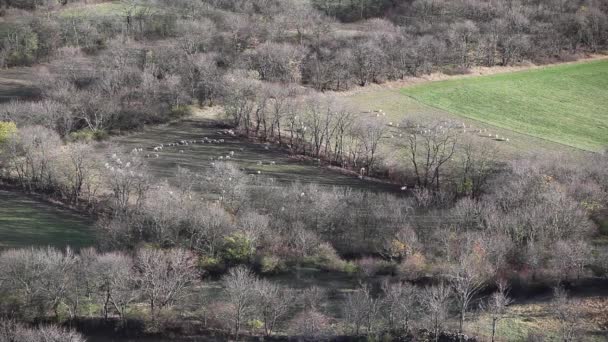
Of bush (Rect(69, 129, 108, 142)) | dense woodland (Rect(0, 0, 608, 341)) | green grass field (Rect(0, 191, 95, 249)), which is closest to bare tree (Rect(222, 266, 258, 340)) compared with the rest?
dense woodland (Rect(0, 0, 608, 341))

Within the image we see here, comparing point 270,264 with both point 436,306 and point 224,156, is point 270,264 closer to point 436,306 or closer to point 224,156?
point 436,306

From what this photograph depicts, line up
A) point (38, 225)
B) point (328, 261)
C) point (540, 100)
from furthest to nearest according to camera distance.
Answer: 1. point (540, 100)
2. point (38, 225)
3. point (328, 261)

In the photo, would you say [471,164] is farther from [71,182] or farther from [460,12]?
[460,12]

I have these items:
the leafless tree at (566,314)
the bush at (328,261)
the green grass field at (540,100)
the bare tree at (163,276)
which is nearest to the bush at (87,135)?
the bare tree at (163,276)

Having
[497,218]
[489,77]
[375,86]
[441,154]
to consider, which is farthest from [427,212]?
[489,77]

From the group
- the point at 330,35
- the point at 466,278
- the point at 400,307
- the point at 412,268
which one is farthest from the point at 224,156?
the point at 330,35

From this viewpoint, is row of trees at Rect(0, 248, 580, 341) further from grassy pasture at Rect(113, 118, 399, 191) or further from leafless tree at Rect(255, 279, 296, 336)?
grassy pasture at Rect(113, 118, 399, 191)
